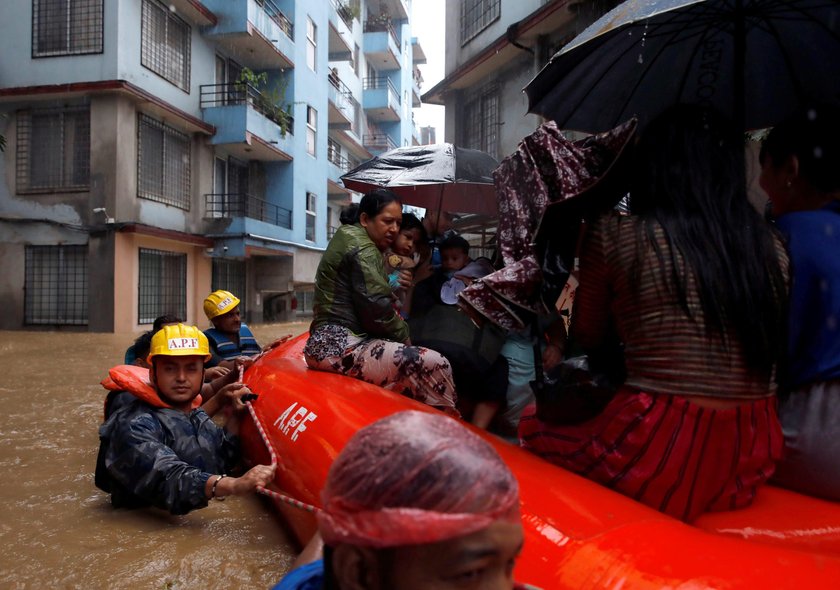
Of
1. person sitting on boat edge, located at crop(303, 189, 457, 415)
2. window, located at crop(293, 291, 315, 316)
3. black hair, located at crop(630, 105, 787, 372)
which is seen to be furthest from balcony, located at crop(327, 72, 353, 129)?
black hair, located at crop(630, 105, 787, 372)

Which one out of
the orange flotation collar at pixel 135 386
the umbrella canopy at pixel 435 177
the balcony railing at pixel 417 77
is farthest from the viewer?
the balcony railing at pixel 417 77

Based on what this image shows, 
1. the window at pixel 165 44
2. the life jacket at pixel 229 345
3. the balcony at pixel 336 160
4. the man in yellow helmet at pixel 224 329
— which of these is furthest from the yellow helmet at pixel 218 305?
the balcony at pixel 336 160

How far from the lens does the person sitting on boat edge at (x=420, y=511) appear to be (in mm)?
843

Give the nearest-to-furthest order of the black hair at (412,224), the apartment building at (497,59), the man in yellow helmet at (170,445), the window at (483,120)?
the man in yellow helmet at (170,445)
the black hair at (412,224)
the apartment building at (497,59)
the window at (483,120)

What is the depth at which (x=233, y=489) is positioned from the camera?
2.58 metres

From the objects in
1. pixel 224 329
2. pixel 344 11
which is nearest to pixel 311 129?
pixel 344 11

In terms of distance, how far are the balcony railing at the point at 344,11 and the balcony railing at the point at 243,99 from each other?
27.3 ft

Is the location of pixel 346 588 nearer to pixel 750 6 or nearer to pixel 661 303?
pixel 661 303

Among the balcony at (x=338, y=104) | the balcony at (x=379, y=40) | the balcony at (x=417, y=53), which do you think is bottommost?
the balcony at (x=338, y=104)

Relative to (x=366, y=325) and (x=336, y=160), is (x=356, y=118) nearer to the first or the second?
(x=336, y=160)

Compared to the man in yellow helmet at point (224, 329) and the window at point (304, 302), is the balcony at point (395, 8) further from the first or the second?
the man in yellow helmet at point (224, 329)

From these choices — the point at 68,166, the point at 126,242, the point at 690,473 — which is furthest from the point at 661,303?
the point at 68,166

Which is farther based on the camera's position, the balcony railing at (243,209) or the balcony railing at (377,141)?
the balcony railing at (377,141)

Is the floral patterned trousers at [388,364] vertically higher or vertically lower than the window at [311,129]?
lower
